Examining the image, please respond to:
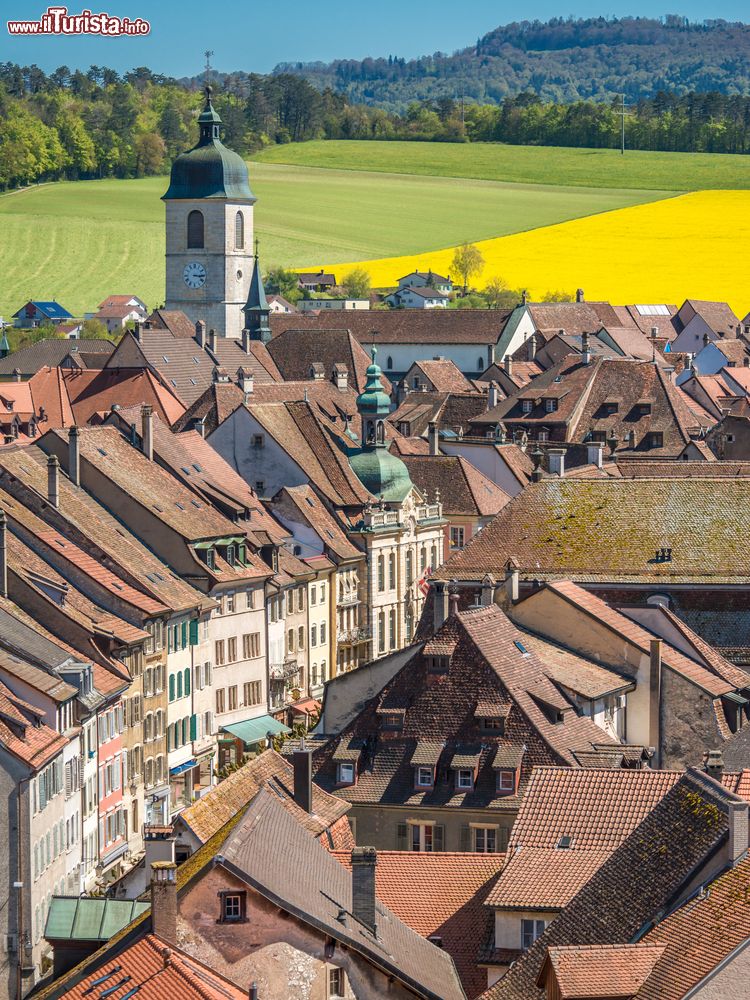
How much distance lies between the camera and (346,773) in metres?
59.2

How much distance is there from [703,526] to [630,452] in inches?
1995

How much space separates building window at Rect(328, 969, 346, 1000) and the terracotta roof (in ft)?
80.8

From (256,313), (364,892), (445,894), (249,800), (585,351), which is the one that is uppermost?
(364,892)

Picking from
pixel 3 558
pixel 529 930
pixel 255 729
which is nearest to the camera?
pixel 529 930

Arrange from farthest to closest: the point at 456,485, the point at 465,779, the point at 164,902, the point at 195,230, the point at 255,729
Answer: the point at 195,230 < the point at 456,485 < the point at 255,729 < the point at 465,779 < the point at 164,902

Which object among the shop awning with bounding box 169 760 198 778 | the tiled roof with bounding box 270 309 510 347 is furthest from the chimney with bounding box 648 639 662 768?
the tiled roof with bounding box 270 309 510 347

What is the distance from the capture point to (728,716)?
6450cm

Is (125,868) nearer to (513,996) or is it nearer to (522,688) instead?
(522,688)

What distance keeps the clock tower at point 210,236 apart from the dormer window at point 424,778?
133 m

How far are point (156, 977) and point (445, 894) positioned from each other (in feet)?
37.2

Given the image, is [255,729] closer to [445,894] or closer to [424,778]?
[424,778]

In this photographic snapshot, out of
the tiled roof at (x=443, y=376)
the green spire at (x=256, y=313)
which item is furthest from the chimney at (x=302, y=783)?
the green spire at (x=256, y=313)

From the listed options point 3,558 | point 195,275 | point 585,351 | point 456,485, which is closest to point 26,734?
point 3,558

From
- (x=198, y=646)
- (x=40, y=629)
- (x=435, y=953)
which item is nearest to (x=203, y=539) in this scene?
(x=198, y=646)
